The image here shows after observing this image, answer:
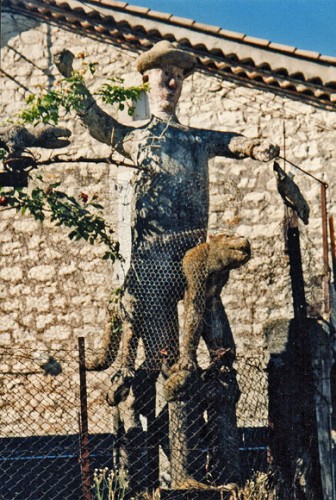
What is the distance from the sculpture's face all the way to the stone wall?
2594 millimetres

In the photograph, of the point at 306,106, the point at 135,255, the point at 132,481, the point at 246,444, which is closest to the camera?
the point at 132,481

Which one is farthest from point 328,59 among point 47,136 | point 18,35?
point 47,136

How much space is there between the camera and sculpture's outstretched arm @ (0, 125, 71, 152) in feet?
20.6

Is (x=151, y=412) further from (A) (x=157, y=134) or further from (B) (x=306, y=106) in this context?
(B) (x=306, y=106)

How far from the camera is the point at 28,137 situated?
6.30m

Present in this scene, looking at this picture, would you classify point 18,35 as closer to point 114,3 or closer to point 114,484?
point 114,3

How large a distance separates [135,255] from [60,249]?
11.9 feet

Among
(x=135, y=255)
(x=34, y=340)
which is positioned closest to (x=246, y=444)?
(x=135, y=255)

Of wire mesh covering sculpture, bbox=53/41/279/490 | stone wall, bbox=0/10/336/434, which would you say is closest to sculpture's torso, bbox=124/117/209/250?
wire mesh covering sculpture, bbox=53/41/279/490

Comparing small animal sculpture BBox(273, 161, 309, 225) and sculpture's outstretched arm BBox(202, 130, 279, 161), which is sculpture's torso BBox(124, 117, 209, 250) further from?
small animal sculpture BBox(273, 161, 309, 225)

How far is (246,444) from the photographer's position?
739cm

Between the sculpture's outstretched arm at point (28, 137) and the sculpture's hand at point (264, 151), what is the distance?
1.17 meters

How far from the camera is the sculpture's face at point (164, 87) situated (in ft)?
22.9

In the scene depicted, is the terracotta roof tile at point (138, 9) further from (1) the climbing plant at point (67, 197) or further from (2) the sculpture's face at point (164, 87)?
(2) the sculpture's face at point (164, 87)
